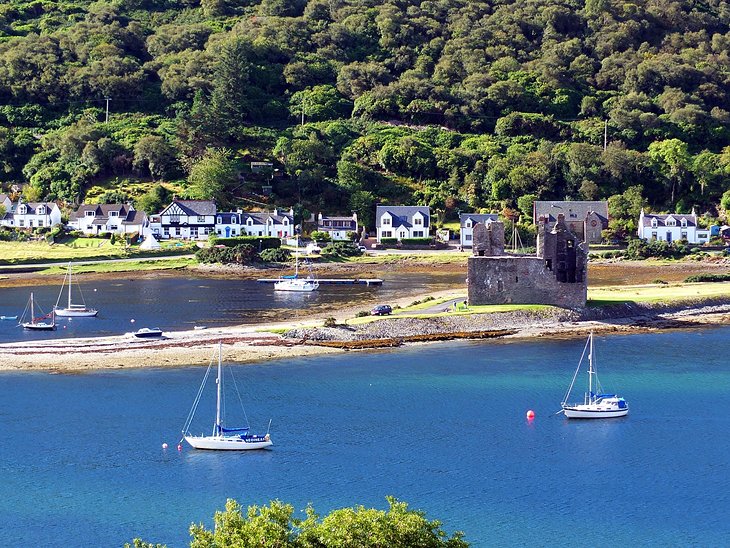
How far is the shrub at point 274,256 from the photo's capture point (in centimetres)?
11356

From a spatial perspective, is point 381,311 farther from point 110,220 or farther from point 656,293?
point 110,220

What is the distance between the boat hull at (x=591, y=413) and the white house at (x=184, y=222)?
80032 mm

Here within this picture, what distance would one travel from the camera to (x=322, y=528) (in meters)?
27.3

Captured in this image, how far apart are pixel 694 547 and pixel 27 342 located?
47528 mm

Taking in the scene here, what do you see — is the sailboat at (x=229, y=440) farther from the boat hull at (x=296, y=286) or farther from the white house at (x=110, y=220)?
the white house at (x=110, y=220)

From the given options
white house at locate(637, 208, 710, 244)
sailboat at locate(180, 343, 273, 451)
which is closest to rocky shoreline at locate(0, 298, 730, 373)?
sailboat at locate(180, 343, 273, 451)

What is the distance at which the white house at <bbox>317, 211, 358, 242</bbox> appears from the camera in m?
126

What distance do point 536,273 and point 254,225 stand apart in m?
57.1

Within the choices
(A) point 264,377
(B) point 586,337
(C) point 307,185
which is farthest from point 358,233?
(A) point 264,377

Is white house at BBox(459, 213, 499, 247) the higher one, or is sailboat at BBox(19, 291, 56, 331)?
white house at BBox(459, 213, 499, 247)

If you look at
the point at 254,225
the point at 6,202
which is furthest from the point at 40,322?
the point at 6,202

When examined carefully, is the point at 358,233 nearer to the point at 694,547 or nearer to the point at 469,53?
the point at 469,53

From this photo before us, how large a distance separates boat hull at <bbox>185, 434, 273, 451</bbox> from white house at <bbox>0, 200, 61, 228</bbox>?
88171 millimetres

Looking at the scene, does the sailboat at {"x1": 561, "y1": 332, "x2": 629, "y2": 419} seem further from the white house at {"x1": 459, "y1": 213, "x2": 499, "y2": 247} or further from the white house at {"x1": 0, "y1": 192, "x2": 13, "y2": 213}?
the white house at {"x1": 0, "y1": 192, "x2": 13, "y2": 213}
